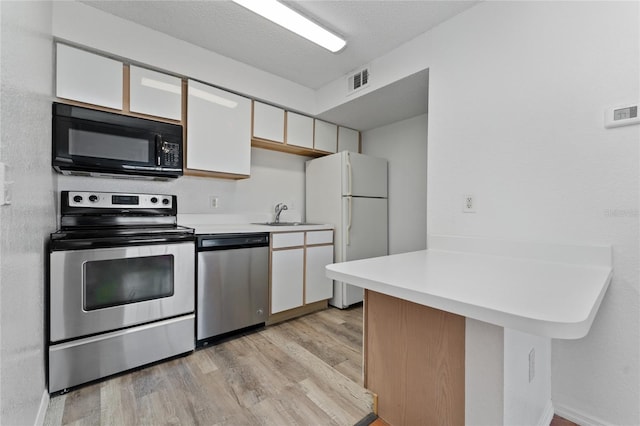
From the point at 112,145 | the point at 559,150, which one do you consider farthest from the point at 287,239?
the point at 559,150

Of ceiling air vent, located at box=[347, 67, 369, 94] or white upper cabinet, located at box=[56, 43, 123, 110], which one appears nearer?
white upper cabinet, located at box=[56, 43, 123, 110]

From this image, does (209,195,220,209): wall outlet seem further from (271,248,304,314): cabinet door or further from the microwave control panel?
(271,248,304,314): cabinet door

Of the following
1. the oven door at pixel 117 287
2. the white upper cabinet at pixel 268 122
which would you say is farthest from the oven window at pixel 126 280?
the white upper cabinet at pixel 268 122

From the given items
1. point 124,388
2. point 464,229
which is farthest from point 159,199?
point 464,229

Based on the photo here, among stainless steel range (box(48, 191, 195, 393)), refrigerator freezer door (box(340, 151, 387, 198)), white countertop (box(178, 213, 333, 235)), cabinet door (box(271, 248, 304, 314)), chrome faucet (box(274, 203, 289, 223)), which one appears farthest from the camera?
chrome faucet (box(274, 203, 289, 223))

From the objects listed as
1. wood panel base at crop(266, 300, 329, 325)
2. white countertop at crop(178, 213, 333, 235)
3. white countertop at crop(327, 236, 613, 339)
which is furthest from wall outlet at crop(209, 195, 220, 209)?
white countertop at crop(327, 236, 613, 339)

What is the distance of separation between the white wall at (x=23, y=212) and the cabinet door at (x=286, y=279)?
1523 mm

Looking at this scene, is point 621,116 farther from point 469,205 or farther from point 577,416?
point 577,416

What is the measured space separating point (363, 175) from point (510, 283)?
2.32 metres

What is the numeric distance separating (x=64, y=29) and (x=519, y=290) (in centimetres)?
290

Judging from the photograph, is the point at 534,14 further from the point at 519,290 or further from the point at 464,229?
the point at 519,290

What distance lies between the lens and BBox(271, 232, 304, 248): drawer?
8.39ft

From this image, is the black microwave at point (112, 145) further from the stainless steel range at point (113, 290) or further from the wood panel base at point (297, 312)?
the wood panel base at point (297, 312)

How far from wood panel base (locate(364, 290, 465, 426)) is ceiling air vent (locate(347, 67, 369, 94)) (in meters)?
2.06
